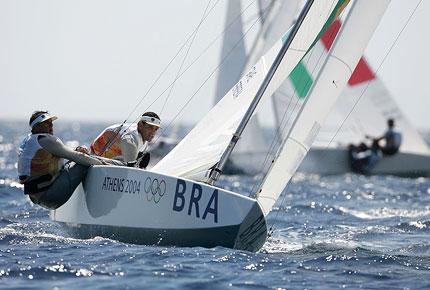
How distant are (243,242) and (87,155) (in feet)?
4.93

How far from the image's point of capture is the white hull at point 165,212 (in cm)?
657

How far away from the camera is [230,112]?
25.6 ft

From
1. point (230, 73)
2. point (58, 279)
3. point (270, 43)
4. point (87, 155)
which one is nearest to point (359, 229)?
point (87, 155)

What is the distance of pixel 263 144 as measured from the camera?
63.6 ft

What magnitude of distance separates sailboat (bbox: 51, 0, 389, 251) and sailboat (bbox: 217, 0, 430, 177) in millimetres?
10054

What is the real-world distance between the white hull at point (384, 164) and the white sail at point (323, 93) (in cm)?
1233

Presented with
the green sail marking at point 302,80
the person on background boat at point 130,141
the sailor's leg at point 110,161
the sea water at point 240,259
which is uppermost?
the green sail marking at point 302,80

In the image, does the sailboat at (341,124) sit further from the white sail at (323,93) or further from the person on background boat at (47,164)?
the person on background boat at (47,164)

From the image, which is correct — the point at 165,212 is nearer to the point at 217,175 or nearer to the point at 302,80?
the point at 217,175

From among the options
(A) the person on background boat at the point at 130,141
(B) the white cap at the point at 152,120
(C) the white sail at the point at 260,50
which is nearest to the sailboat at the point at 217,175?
(A) the person on background boat at the point at 130,141

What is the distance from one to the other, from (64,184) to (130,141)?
0.60 m

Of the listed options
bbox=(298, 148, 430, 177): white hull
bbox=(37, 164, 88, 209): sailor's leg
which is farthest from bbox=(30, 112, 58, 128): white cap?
bbox=(298, 148, 430, 177): white hull

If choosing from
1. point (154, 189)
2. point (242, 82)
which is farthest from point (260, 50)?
point (154, 189)

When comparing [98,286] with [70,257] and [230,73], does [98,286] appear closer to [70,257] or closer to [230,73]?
[70,257]
